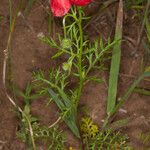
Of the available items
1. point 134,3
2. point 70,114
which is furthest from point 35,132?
point 134,3

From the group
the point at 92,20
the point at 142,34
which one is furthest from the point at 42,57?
the point at 142,34

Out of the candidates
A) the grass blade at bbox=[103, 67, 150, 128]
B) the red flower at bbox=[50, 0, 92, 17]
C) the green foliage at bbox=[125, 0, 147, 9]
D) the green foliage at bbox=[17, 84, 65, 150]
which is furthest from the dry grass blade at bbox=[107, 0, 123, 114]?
the red flower at bbox=[50, 0, 92, 17]

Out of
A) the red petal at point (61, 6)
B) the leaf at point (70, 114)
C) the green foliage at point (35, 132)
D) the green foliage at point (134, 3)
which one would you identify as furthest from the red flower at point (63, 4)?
the green foliage at point (134, 3)

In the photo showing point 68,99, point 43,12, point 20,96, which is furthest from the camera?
point 43,12

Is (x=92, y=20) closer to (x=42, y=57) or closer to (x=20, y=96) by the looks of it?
(x=42, y=57)

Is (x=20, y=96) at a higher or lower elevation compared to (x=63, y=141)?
higher

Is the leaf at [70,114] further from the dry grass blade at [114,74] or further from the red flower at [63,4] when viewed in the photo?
the red flower at [63,4]

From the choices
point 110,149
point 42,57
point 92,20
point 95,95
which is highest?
point 92,20

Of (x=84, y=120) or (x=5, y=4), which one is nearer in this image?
(x=84, y=120)
